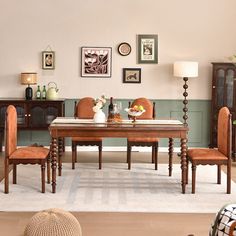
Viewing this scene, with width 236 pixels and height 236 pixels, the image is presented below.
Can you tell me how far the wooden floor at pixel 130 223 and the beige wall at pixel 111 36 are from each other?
3540mm

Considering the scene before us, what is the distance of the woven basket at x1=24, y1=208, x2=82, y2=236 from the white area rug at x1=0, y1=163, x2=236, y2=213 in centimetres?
140

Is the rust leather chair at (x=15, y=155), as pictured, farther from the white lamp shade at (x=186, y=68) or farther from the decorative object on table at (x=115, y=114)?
the white lamp shade at (x=186, y=68)

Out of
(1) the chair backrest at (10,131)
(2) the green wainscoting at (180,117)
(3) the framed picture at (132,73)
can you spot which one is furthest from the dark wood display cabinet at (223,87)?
(1) the chair backrest at (10,131)

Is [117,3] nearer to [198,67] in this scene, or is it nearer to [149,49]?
[149,49]

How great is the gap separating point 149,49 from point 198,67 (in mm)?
817

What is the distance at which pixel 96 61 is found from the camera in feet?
25.0

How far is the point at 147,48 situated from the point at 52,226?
4963 millimetres

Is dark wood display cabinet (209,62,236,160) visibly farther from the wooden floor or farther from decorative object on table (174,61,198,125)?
the wooden floor

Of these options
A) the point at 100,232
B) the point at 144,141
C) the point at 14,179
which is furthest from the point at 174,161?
the point at 100,232

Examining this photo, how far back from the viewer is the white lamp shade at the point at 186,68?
7121 mm

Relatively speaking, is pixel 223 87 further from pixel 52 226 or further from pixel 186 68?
pixel 52 226

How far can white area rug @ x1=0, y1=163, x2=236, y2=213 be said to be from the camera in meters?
4.65

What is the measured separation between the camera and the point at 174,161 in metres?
7.03

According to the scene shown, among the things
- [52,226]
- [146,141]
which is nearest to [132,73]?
[146,141]
